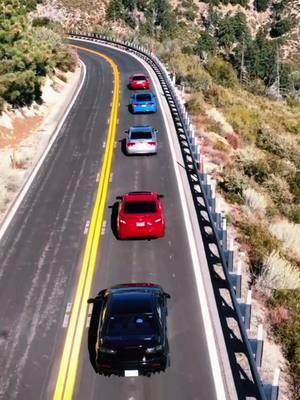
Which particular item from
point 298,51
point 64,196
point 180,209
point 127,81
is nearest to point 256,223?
point 180,209

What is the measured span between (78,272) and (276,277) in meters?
6.24

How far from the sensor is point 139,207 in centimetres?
2012

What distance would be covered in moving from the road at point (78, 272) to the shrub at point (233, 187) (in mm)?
2350

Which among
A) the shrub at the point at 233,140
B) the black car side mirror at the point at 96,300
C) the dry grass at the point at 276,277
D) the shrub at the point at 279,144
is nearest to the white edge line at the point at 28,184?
the black car side mirror at the point at 96,300

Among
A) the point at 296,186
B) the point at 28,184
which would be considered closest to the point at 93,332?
the point at 28,184

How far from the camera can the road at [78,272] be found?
13.0 meters

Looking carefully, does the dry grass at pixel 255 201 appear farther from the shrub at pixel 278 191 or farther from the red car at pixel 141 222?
the red car at pixel 141 222

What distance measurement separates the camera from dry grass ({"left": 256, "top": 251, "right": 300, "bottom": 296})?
16.6m

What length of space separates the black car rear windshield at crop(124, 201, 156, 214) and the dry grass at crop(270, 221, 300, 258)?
5.16 m

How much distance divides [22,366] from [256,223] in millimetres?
11327

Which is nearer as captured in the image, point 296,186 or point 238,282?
point 238,282

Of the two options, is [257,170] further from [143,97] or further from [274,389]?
[274,389]

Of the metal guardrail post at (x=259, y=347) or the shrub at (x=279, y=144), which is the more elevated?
the metal guardrail post at (x=259, y=347)

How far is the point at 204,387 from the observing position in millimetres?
12719
